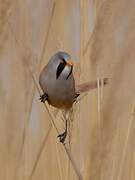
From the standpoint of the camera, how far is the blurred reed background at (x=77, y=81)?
0.96 metres

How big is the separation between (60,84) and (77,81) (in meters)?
0.10

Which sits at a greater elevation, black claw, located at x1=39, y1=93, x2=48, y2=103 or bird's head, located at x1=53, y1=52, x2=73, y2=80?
bird's head, located at x1=53, y1=52, x2=73, y2=80

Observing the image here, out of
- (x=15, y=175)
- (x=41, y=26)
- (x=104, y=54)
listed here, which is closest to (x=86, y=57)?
(x=104, y=54)

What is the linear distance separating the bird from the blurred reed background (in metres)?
0.03

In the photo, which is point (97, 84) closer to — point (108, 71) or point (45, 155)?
point (108, 71)

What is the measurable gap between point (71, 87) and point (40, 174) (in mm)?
266

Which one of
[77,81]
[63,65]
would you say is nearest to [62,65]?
[63,65]

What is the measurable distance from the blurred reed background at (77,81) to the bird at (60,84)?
28 mm

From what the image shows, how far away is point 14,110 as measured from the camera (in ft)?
3.66

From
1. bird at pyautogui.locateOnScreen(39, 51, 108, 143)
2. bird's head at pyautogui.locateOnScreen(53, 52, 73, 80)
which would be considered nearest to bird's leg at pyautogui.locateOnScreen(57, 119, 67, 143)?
bird at pyautogui.locateOnScreen(39, 51, 108, 143)

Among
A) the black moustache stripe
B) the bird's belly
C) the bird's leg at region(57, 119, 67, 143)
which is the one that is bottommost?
the bird's leg at region(57, 119, 67, 143)

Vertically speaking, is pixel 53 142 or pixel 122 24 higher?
pixel 122 24

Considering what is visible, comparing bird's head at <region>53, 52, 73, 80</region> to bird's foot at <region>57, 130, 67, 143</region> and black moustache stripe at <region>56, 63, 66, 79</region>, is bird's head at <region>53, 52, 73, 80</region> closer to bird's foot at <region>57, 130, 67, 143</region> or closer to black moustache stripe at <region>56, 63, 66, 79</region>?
black moustache stripe at <region>56, 63, 66, 79</region>

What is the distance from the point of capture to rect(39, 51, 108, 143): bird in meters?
0.92
